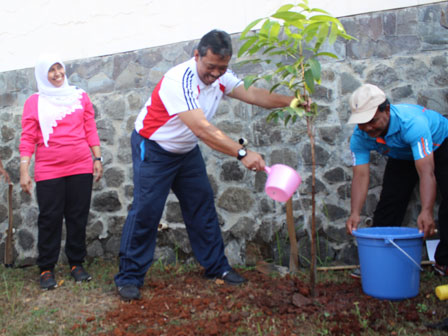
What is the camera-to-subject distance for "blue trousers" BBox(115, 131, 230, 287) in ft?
9.53

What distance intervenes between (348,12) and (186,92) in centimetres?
145

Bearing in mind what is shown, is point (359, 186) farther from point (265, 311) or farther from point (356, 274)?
point (265, 311)

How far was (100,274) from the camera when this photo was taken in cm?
359

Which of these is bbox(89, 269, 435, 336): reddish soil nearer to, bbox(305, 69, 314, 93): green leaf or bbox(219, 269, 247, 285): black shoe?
bbox(219, 269, 247, 285): black shoe

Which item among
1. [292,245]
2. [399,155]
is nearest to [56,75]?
[292,245]

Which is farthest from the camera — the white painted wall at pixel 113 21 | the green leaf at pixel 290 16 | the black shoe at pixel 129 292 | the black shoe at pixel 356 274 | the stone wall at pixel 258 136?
the white painted wall at pixel 113 21

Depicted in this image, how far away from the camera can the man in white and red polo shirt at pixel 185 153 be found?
103 inches

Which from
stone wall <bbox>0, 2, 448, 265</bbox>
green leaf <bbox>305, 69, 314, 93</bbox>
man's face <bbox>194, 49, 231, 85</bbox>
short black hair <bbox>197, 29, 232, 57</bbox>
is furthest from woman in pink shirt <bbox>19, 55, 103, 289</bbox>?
green leaf <bbox>305, 69, 314, 93</bbox>

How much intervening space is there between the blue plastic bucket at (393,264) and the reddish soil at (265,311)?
65mm

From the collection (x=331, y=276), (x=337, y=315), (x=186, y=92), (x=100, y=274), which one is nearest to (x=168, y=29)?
(x=186, y=92)

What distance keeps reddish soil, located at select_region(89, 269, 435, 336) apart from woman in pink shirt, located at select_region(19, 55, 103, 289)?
0.78 metres

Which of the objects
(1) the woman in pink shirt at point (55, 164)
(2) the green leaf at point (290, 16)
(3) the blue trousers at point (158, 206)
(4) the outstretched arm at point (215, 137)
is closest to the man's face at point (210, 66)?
(4) the outstretched arm at point (215, 137)

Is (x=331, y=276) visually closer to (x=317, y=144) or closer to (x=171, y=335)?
(x=317, y=144)

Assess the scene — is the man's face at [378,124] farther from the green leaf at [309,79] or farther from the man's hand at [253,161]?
the man's hand at [253,161]
